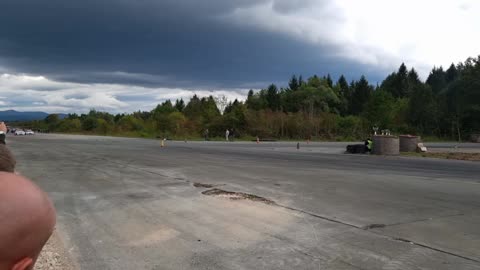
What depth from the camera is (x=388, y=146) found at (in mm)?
31266

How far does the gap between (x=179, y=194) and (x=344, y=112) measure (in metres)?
105

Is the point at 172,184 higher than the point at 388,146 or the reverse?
the reverse

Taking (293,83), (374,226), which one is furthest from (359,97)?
(374,226)

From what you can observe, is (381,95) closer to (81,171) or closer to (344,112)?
(344,112)

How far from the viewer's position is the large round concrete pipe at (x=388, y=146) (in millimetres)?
31266

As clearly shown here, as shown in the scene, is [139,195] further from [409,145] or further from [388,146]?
[409,145]

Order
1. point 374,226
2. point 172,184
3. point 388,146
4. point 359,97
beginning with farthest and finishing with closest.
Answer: point 359,97 → point 388,146 → point 172,184 → point 374,226

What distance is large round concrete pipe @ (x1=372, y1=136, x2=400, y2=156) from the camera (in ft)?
103

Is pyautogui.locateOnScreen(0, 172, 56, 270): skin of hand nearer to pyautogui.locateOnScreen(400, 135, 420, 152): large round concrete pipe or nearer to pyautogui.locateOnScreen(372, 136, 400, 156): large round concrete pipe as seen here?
pyautogui.locateOnScreen(372, 136, 400, 156): large round concrete pipe

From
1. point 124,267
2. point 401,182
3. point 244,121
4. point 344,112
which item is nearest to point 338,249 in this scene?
point 124,267

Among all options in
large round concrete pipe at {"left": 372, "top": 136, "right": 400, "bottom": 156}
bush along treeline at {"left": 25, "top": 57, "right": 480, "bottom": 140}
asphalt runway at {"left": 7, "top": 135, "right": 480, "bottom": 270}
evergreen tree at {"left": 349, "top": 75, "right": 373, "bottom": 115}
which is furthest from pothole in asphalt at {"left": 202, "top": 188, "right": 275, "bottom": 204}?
evergreen tree at {"left": 349, "top": 75, "right": 373, "bottom": 115}

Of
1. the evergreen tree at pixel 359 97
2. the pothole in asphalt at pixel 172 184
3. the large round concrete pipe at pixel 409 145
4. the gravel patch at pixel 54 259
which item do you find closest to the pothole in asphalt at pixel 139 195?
the pothole in asphalt at pixel 172 184

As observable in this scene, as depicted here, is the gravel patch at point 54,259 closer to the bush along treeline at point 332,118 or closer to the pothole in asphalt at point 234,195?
the pothole in asphalt at point 234,195

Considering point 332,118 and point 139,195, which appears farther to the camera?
point 332,118
